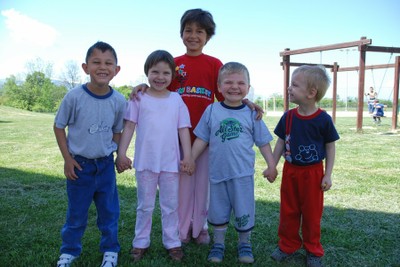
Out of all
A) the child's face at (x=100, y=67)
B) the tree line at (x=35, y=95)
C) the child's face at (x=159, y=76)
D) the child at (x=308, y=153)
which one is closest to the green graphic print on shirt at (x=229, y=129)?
the child at (x=308, y=153)

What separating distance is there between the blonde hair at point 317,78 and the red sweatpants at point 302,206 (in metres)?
0.54

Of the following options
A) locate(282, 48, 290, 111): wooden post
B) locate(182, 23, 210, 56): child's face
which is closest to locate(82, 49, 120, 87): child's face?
locate(182, 23, 210, 56): child's face

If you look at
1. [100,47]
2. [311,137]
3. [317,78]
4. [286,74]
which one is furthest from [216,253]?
[286,74]

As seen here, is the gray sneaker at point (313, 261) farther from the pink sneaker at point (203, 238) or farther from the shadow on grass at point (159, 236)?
the pink sneaker at point (203, 238)

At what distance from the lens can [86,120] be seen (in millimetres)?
2451

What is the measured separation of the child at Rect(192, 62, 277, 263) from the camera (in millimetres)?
2656

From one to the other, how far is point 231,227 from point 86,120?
1.75m

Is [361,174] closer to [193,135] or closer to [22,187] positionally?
[193,135]

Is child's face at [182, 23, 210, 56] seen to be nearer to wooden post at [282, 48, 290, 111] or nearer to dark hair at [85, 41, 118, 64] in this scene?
dark hair at [85, 41, 118, 64]

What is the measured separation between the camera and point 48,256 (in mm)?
2678

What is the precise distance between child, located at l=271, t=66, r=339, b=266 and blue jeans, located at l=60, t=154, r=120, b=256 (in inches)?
50.6

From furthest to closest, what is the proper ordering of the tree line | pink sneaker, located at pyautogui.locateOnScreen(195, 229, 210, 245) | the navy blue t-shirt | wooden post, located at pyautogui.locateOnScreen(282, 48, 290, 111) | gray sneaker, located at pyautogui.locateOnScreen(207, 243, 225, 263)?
the tree line < wooden post, located at pyautogui.locateOnScreen(282, 48, 290, 111) < pink sneaker, located at pyautogui.locateOnScreen(195, 229, 210, 245) < gray sneaker, located at pyautogui.locateOnScreen(207, 243, 225, 263) < the navy blue t-shirt

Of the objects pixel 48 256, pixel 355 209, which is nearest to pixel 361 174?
pixel 355 209

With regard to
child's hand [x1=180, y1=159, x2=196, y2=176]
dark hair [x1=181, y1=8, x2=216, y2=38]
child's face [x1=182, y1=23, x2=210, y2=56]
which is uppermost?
dark hair [x1=181, y1=8, x2=216, y2=38]
